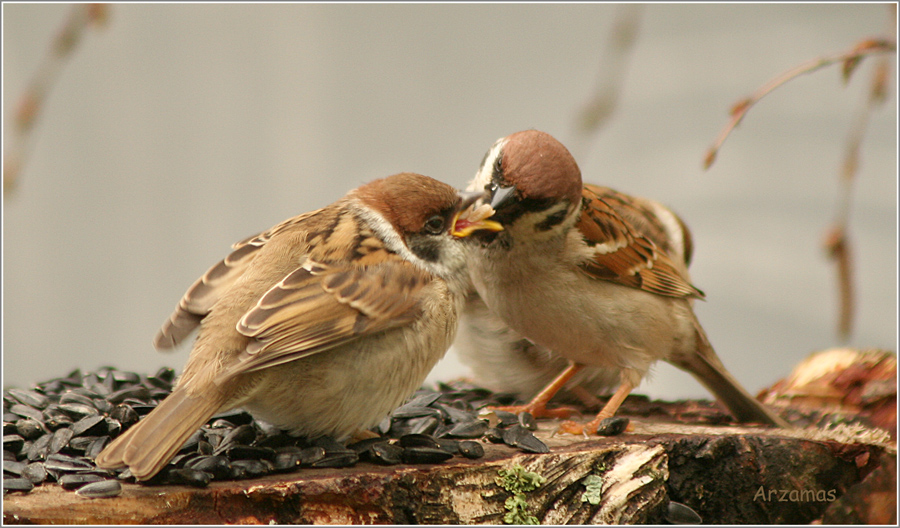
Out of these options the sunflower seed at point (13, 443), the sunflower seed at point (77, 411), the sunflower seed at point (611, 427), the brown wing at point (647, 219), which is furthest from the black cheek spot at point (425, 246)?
the sunflower seed at point (13, 443)

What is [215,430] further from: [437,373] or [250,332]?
[437,373]

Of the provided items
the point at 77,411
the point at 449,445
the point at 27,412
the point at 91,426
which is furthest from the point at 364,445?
the point at 27,412

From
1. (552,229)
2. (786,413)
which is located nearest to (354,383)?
(552,229)

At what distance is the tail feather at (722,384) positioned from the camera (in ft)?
8.26

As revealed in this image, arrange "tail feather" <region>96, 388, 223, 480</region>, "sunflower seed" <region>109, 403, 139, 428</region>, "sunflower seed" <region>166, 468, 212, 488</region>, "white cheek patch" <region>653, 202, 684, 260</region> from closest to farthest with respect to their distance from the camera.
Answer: "tail feather" <region>96, 388, 223, 480</region> < "sunflower seed" <region>166, 468, 212, 488</region> < "sunflower seed" <region>109, 403, 139, 428</region> < "white cheek patch" <region>653, 202, 684, 260</region>

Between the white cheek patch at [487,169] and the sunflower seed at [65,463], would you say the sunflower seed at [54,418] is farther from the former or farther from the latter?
the white cheek patch at [487,169]

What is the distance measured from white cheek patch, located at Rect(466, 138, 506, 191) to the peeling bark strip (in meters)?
0.71

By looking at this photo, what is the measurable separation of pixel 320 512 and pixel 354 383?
0.28 meters

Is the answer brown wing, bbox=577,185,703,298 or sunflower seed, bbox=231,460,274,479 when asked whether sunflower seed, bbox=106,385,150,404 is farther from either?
brown wing, bbox=577,185,703,298

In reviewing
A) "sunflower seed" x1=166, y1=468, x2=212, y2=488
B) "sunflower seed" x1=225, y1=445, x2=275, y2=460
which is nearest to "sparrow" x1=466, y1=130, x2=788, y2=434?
"sunflower seed" x1=225, y1=445, x2=275, y2=460

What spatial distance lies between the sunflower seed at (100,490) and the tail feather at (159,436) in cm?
8

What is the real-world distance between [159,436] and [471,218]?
0.90 m

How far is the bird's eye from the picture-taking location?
6.64ft

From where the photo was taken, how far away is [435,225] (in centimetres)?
204
